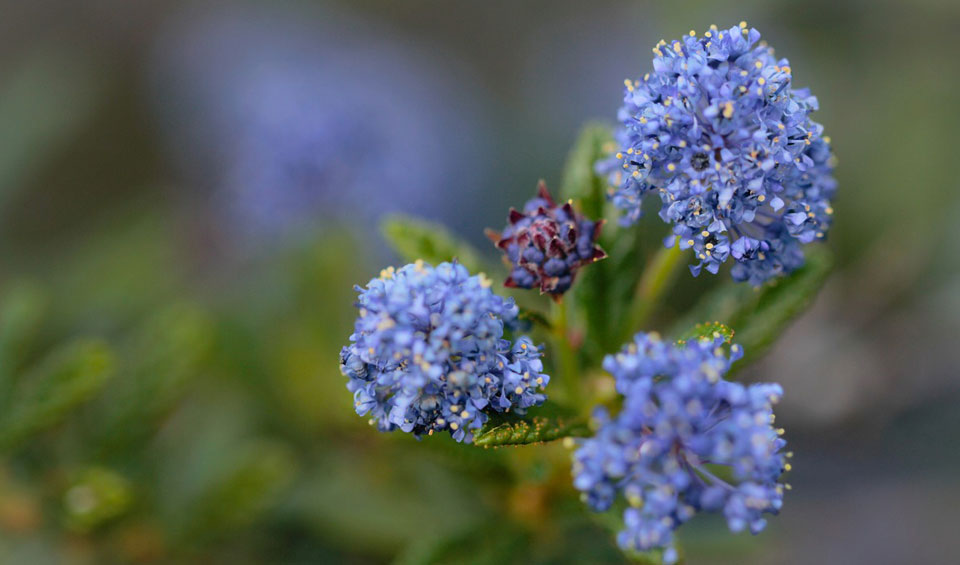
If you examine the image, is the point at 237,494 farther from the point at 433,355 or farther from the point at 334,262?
the point at 433,355

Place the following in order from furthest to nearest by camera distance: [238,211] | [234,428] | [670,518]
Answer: [238,211], [234,428], [670,518]

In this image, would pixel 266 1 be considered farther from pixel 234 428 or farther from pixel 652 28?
pixel 234 428

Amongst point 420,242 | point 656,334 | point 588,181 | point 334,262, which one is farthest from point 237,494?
point 656,334

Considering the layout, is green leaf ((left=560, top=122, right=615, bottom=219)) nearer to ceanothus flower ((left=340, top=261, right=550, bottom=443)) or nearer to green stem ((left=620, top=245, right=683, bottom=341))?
green stem ((left=620, top=245, right=683, bottom=341))

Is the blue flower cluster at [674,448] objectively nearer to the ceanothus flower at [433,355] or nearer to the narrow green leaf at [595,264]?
the ceanothus flower at [433,355]

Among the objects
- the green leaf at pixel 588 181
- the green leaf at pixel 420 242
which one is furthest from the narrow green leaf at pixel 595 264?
the green leaf at pixel 420 242

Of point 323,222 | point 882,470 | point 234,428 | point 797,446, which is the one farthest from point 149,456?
point 882,470
